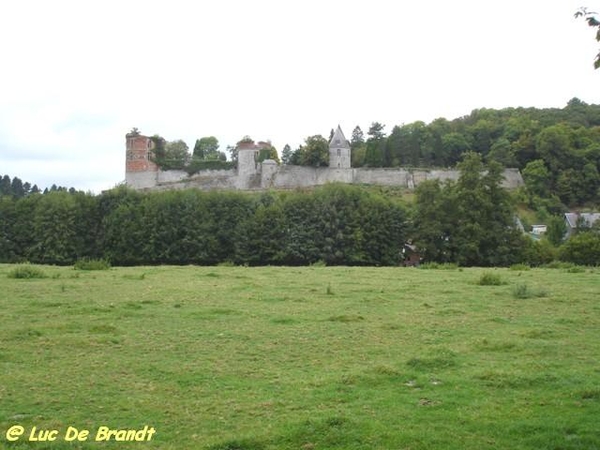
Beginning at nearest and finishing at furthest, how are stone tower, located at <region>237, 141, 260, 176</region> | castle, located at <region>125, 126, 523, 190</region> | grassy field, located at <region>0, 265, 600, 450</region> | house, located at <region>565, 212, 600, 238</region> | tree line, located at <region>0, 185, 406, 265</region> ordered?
grassy field, located at <region>0, 265, 600, 450</region>
tree line, located at <region>0, 185, 406, 265</region>
house, located at <region>565, 212, 600, 238</region>
castle, located at <region>125, 126, 523, 190</region>
stone tower, located at <region>237, 141, 260, 176</region>

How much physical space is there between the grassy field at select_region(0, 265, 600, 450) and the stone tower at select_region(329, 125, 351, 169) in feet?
247

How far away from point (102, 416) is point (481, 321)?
9.93m

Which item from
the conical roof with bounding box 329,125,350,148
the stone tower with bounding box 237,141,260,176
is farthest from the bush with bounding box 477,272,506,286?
the conical roof with bounding box 329,125,350,148

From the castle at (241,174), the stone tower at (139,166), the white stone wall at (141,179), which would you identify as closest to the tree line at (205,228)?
the castle at (241,174)

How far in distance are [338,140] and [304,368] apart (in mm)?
85858

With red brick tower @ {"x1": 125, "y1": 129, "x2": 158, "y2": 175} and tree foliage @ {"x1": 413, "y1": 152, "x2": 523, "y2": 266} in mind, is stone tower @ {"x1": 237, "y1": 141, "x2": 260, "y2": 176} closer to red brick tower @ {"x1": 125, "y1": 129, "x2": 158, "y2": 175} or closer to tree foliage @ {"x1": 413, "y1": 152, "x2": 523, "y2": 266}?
red brick tower @ {"x1": 125, "y1": 129, "x2": 158, "y2": 175}

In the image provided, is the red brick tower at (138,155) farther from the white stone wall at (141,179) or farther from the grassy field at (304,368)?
the grassy field at (304,368)

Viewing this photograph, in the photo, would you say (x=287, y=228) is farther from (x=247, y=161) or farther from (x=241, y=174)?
(x=247, y=161)

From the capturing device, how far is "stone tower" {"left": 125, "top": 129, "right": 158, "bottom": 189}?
92750mm

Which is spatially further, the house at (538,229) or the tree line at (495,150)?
the tree line at (495,150)

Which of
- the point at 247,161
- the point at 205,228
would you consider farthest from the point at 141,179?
the point at 205,228

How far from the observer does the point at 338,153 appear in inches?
3735

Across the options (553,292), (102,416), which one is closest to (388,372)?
(102,416)

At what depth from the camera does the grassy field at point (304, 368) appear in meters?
8.12
